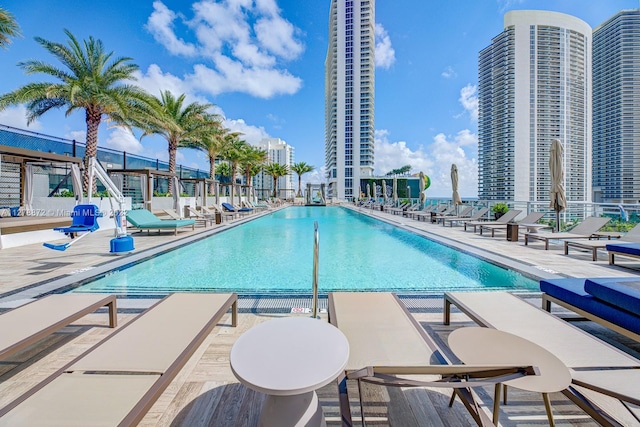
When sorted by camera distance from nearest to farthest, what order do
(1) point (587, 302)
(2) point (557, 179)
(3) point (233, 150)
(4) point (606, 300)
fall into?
(4) point (606, 300) < (1) point (587, 302) < (2) point (557, 179) < (3) point (233, 150)

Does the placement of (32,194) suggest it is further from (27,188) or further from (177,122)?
(177,122)

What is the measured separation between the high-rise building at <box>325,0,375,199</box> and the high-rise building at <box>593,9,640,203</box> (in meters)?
35.1

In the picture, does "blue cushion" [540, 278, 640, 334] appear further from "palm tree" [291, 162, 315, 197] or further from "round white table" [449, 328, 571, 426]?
"palm tree" [291, 162, 315, 197]

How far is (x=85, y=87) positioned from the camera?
447 inches

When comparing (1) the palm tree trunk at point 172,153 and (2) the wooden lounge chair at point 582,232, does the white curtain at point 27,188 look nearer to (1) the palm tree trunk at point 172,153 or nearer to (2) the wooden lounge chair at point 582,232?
(1) the palm tree trunk at point 172,153

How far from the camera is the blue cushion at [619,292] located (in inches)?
83.7

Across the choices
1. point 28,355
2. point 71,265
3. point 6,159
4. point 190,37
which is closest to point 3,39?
point 6,159

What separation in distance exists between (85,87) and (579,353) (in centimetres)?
1541

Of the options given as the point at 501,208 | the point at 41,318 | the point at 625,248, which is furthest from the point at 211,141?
the point at 625,248

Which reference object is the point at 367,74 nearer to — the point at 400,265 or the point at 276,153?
the point at 276,153

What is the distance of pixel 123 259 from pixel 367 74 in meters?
60.4

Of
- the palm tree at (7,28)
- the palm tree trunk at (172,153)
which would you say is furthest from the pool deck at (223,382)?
the palm tree trunk at (172,153)

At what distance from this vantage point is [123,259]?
562 centimetres

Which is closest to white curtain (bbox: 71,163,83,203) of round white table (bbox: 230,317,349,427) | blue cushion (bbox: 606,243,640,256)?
round white table (bbox: 230,317,349,427)
